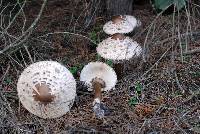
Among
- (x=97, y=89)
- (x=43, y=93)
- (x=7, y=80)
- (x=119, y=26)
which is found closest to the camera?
(x=43, y=93)

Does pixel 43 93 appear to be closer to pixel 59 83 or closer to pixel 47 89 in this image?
pixel 47 89

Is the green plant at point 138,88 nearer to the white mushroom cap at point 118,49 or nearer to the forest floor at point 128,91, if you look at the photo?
the forest floor at point 128,91

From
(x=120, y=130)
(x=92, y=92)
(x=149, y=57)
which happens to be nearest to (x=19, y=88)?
(x=92, y=92)

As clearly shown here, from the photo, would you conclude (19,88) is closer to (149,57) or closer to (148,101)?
(148,101)

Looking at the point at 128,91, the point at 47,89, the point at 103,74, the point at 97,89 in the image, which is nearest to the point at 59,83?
the point at 47,89

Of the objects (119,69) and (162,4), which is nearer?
(119,69)

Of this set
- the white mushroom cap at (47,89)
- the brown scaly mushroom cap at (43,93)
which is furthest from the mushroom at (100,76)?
the brown scaly mushroom cap at (43,93)
